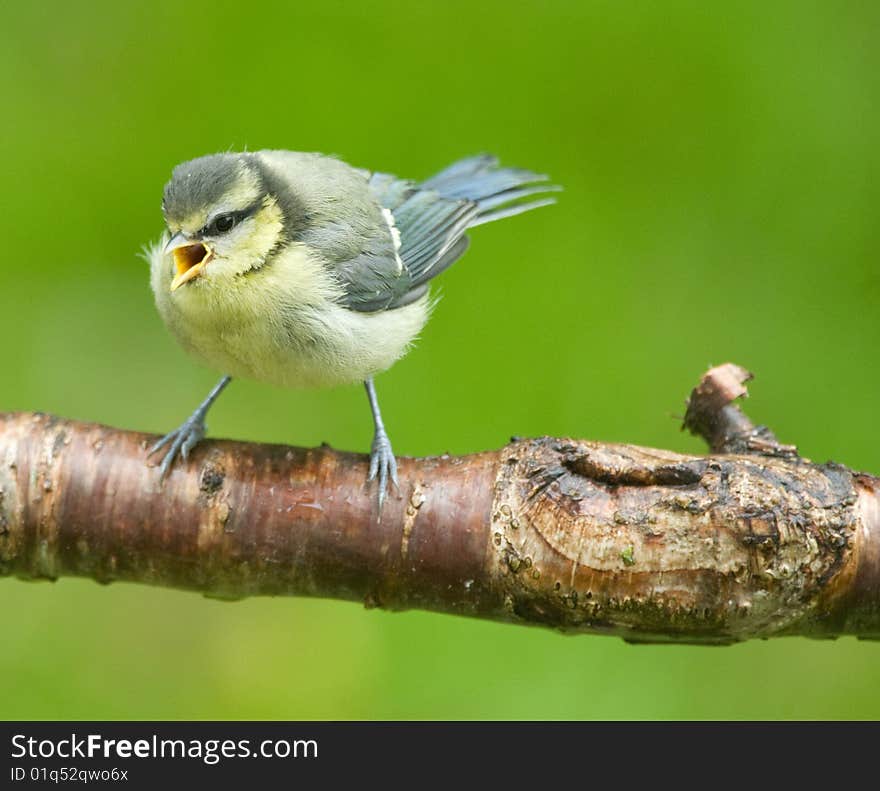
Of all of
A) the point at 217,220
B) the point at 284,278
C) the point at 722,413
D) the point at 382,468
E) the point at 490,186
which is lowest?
the point at 382,468

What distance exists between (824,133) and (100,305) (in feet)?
8.31

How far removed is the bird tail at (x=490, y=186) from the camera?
3396mm

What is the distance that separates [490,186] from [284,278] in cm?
99

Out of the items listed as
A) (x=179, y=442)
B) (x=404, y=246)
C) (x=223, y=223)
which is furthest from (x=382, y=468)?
(x=404, y=246)

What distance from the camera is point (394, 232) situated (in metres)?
3.09

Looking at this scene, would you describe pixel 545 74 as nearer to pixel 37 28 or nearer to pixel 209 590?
pixel 37 28

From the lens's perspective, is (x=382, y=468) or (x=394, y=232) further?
(x=394, y=232)

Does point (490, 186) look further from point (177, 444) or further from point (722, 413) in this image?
point (177, 444)

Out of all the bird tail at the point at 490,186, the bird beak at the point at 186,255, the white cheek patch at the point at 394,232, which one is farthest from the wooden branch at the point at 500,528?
the bird tail at the point at 490,186

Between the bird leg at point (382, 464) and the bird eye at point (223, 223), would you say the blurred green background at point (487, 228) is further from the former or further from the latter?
the bird eye at point (223, 223)

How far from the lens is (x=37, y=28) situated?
399 centimetres

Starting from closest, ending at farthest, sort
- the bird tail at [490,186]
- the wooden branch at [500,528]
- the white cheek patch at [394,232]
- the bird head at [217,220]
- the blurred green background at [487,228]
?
the wooden branch at [500,528] → the bird head at [217,220] → the white cheek patch at [394,232] → the bird tail at [490,186] → the blurred green background at [487,228]

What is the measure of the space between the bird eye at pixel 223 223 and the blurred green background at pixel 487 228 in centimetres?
107

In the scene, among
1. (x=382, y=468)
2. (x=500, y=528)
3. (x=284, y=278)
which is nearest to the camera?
(x=500, y=528)
